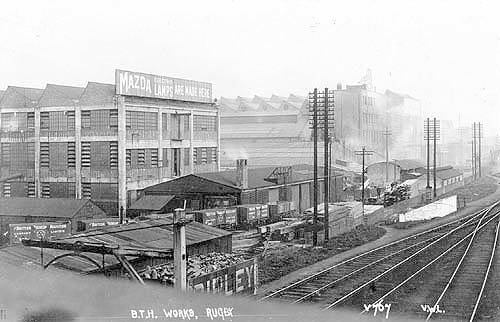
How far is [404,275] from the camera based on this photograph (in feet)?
54.7

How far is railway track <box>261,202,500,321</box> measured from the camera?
45.9ft

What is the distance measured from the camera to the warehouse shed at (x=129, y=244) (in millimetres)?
12086

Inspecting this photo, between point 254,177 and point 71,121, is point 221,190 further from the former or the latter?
point 71,121

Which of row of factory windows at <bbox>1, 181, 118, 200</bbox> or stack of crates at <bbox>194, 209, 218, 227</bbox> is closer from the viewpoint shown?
stack of crates at <bbox>194, 209, 218, 227</bbox>

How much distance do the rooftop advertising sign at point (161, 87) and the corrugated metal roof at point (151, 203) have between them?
242 inches

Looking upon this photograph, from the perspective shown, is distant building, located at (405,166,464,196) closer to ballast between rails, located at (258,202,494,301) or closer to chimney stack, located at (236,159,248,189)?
ballast between rails, located at (258,202,494,301)

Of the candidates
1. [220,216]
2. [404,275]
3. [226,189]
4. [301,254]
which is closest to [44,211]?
[220,216]

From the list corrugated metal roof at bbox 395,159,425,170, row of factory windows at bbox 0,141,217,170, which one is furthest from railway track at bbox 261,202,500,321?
corrugated metal roof at bbox 395,159,425,170

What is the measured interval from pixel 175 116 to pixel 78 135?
7.49m

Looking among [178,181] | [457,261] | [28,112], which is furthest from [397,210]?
[28,112]

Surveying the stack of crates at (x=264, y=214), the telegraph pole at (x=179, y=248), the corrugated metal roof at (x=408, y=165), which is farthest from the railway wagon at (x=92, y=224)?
the corrugated metal roof at (x=408, y=165)

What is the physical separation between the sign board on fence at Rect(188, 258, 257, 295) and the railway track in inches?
25.9

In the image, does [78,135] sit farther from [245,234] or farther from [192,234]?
[192,234]

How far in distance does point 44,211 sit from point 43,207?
11.5 inches
